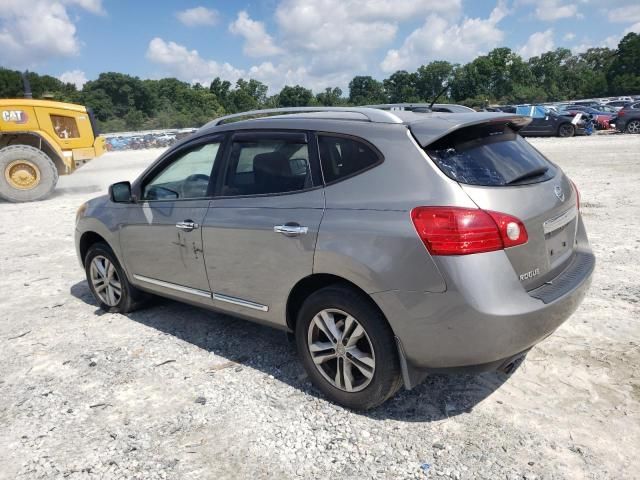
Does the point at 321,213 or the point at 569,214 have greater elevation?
the point at 321,213

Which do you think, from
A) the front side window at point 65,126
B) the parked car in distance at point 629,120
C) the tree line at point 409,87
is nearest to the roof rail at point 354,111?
the front side window at point 65,126

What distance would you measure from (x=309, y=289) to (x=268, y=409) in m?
0.80

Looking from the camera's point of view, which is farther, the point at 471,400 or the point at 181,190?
the point at 181,190

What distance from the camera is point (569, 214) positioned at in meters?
3.17

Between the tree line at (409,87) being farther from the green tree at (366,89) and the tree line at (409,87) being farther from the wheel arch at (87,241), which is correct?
the wheel arch at (87,241)

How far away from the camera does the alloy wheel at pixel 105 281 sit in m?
4.87

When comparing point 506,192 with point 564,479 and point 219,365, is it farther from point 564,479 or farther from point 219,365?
point 219,365

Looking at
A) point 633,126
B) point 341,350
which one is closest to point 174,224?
point 341,350

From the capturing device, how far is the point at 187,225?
12.6ft

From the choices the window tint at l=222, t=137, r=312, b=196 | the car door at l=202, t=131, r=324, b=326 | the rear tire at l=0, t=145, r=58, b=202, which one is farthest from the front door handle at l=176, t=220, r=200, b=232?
the rear tire at l=0, t=145, r=58, b=202

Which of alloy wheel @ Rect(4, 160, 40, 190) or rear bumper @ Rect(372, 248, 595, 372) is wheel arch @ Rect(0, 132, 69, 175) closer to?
alloy wheel @ Rect(4, 160, 40, 190)

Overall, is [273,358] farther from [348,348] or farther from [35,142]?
[35,142]

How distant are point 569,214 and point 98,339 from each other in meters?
3.82

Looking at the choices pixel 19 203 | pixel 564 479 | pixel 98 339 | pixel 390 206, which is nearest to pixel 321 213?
pixel 390 206
